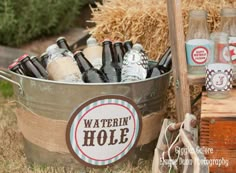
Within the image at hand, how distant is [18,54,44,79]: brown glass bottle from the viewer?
7.28 feet

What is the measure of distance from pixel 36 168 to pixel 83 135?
300mm

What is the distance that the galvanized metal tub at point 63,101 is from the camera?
2.04 m

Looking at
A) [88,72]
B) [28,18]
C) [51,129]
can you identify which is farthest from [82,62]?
[28,18]

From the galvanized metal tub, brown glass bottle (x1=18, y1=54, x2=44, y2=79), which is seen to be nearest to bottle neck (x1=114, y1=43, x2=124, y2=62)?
the galvanized metal tub

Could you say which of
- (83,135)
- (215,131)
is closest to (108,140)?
(83,135)

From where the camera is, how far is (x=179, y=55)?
2014 mm

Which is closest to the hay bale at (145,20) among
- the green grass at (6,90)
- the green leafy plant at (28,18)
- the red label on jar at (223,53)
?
the red label on jar at (223,53)

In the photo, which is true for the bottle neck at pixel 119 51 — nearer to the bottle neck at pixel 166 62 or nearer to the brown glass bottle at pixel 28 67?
the bottle neck at pixel 166 62

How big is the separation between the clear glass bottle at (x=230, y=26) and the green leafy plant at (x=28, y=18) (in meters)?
1.92

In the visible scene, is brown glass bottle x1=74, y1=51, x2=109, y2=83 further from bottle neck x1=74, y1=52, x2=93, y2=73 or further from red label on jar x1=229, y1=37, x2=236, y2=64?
red label on jar x1=229, y1=37, x2=236, y2=64

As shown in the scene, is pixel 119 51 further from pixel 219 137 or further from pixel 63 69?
pixel 219 137

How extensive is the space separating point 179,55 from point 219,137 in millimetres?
349

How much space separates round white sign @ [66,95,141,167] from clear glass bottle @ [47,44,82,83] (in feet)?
A: 0.51

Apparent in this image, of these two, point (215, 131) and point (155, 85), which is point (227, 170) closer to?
point (215, 131)
